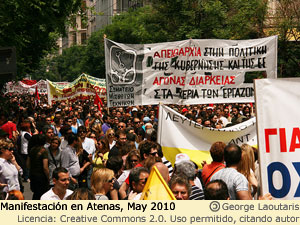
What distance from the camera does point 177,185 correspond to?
509cm

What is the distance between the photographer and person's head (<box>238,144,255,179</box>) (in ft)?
20.1

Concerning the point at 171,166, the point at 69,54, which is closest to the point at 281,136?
the point at 171,166

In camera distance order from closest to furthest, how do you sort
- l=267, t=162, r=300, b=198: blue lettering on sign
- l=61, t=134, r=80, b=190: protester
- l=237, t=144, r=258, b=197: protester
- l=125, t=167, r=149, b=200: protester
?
l=267, t=162, r=300, b=198: blue lettering on sign
l=125, t=167, r=149, b=200: protester
l=237, t=144, r=258, b=197: protester
l=61, t=134, r=80, b=190: protester

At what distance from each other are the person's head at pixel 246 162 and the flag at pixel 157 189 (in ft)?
6.10

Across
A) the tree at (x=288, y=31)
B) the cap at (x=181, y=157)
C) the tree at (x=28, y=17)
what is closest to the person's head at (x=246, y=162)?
the cap at (x=181, y=157)

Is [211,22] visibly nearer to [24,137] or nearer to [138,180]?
[24,137]

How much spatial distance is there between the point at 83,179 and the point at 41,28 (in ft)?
29.7

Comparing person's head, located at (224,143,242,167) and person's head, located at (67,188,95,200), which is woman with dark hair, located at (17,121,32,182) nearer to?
person's head, located at (224,143,242,167)

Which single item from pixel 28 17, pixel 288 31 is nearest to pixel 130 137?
pixel 28 17

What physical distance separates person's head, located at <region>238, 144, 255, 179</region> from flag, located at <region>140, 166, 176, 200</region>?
73.2 inches

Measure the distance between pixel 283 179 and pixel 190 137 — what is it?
3540 millimetres

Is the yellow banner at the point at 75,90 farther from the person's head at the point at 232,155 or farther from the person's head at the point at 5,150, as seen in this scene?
the person's head at the point at 232,155

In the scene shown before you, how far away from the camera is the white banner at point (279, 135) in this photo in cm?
473

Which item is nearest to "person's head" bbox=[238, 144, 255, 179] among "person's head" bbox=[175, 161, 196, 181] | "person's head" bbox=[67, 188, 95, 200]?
"person's head" bbox=[175, 161, 196, 181]
